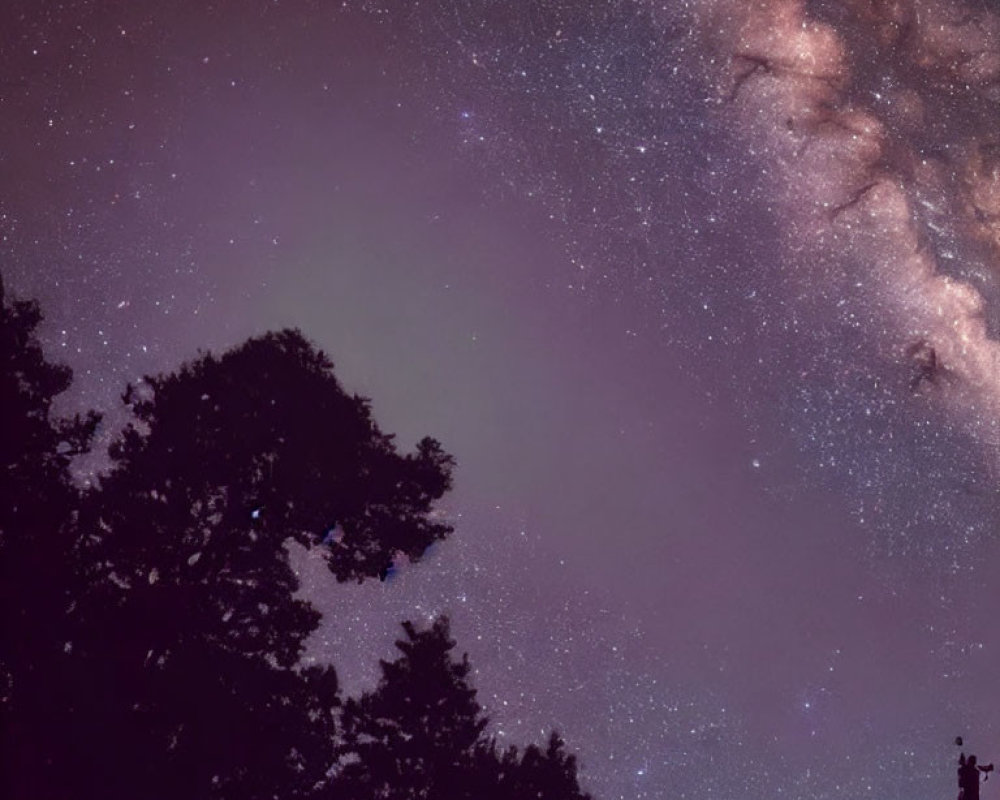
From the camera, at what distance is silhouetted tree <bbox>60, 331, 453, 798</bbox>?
36.9 ft

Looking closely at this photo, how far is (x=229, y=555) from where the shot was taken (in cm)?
1255

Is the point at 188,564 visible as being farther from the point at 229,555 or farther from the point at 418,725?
the point at 418,725

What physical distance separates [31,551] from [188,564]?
235 cm

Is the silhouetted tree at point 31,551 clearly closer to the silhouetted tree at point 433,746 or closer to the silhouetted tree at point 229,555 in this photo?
the silhouetted tree at point 229,555

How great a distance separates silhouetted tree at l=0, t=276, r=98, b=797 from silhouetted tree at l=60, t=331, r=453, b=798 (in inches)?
16.7

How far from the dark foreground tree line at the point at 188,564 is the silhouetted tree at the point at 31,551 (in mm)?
22

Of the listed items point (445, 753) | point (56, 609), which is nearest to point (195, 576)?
point (56, 609)

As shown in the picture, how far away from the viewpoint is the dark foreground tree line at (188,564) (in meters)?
10.4

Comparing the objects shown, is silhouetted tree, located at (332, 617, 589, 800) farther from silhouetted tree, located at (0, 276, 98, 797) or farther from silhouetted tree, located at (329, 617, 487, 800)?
silhouetted tree, located at (0, 276, 98, 797)

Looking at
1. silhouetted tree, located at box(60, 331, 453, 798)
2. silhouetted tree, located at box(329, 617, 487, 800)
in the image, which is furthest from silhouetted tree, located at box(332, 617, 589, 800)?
silhouetted tree, located at box(60, 331, 453, 798)

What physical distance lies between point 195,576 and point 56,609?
6.51 ft

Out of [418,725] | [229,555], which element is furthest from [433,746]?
[229,555]

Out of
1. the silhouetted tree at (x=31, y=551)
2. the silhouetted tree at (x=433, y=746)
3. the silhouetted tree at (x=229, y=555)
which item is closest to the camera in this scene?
the silhouetted tree at (x=31, y=551)

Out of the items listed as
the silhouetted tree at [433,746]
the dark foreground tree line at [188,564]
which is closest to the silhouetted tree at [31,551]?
the dark foreground tree line at [188,564]
